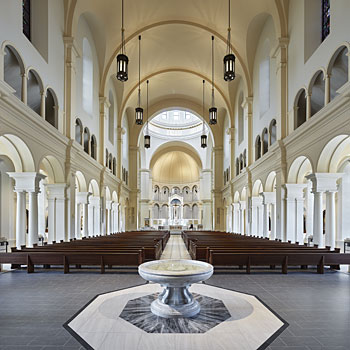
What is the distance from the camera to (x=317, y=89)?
43.3 ft

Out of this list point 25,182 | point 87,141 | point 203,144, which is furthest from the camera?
point 203,144

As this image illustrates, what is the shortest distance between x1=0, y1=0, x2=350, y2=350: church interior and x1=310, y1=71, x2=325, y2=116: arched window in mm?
69

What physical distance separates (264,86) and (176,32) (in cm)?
716

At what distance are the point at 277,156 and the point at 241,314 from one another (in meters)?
10.5

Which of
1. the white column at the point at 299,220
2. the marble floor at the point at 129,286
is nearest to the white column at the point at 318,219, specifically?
the white column at the point at 299,220

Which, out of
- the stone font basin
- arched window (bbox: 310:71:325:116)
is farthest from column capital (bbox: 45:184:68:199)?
arched window (bbox: 310:71:325:116)

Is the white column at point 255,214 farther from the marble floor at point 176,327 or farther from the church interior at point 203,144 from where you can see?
the marble floor at point 176,327

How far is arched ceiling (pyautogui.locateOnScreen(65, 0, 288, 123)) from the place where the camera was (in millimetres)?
16000

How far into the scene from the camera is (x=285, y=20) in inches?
558

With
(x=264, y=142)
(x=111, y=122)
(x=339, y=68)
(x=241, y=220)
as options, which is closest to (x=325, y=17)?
(x=339, y=68)

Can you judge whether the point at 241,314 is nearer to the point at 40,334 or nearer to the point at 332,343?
the point at 332,343

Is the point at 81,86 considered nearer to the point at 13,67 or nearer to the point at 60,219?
the point at 13,67

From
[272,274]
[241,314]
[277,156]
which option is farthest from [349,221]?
[241,314]

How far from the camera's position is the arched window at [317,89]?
11.8m
